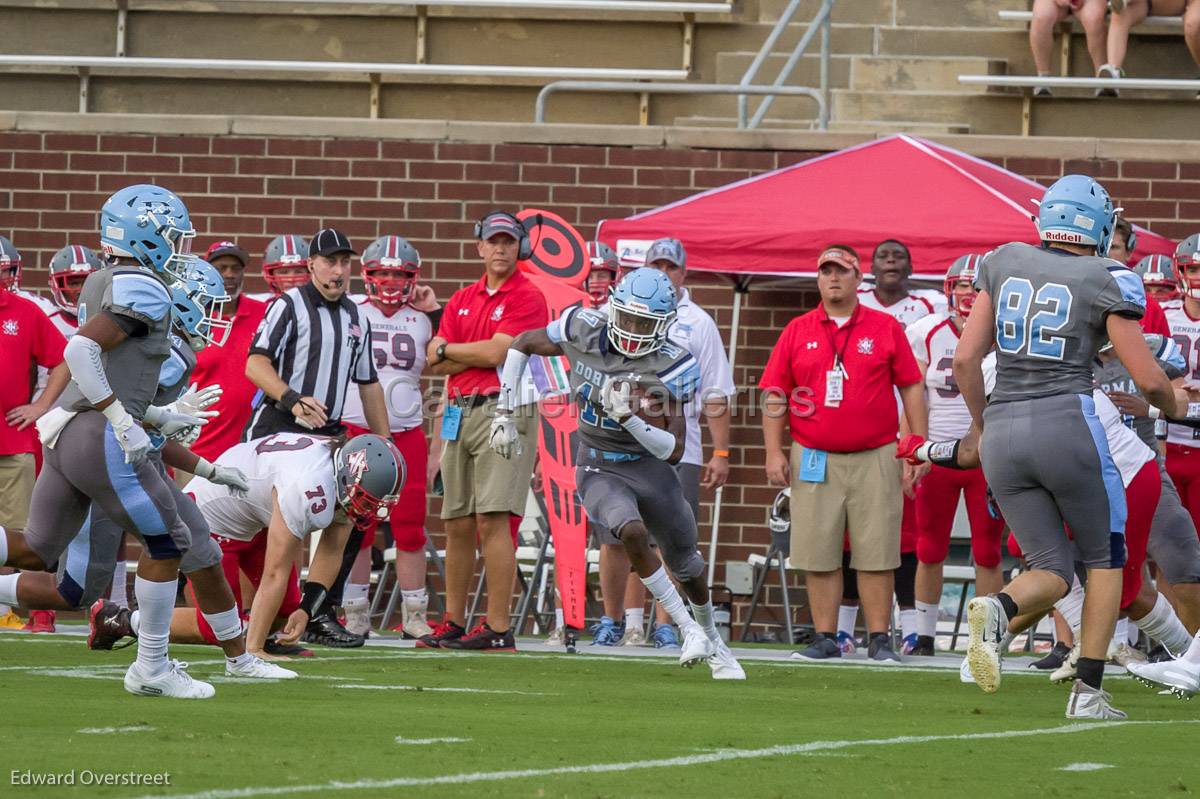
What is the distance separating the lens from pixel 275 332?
9297 millimetres

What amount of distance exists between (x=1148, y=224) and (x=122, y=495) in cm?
859

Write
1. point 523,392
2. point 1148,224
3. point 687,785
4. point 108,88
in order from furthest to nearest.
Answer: point 108,88, point 1148,224, point 523,392, point 687,785

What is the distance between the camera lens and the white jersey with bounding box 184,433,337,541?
8.12m

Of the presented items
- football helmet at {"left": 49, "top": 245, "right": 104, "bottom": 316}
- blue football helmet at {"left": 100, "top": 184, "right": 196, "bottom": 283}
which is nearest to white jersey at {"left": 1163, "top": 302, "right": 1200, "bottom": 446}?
blue football helmet at {"left": 100, "top": 184, "right": 196, "bottom": 283}

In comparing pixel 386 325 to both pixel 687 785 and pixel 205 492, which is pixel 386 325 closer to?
pixel 205 492

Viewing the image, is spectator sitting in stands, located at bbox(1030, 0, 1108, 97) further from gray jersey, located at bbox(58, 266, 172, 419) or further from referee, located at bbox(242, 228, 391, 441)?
gray jersey, located at bbox(58, 266, 172, 419)

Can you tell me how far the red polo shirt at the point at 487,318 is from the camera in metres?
10.1

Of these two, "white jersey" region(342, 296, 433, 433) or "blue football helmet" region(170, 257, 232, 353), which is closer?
"blue football helmet" region(170, 257, 232, 353)

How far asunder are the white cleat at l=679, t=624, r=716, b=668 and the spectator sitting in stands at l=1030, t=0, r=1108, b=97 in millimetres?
7783

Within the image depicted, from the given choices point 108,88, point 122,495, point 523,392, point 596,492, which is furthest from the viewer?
A: point 108,88

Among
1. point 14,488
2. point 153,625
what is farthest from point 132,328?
point 14,488

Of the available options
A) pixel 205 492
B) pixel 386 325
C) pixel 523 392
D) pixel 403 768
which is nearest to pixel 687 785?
pixel 403 768

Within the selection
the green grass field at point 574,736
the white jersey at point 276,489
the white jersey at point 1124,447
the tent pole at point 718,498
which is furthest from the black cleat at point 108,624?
the tent pole at point 718,498

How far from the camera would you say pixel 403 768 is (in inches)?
193
